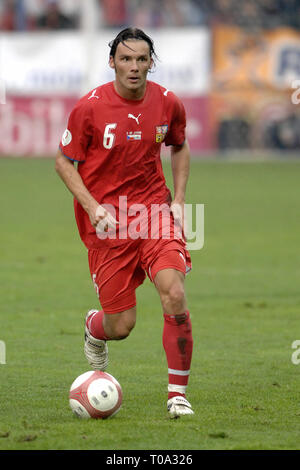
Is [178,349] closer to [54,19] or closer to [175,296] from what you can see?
[175,296]

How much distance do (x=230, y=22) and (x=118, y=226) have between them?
29741mm

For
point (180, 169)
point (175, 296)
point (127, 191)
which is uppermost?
point (180, 169)

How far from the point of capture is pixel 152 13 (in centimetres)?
3638

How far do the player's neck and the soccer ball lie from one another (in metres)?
1.76

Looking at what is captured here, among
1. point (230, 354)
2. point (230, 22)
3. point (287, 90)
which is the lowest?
point (230, 354)

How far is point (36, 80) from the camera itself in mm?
35188

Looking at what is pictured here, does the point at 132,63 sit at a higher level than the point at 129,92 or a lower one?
higher

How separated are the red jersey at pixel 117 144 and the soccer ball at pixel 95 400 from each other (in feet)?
3.08

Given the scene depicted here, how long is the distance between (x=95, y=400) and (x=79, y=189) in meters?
1.26

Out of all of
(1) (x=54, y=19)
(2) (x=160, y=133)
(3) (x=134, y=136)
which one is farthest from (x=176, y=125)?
(1) (x=54, y=19)

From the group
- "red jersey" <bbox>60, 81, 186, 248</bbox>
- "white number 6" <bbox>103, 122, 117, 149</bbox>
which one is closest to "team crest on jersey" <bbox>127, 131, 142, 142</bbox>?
"red jersey" <bbox>60, 81, 186, 248</bbox>
